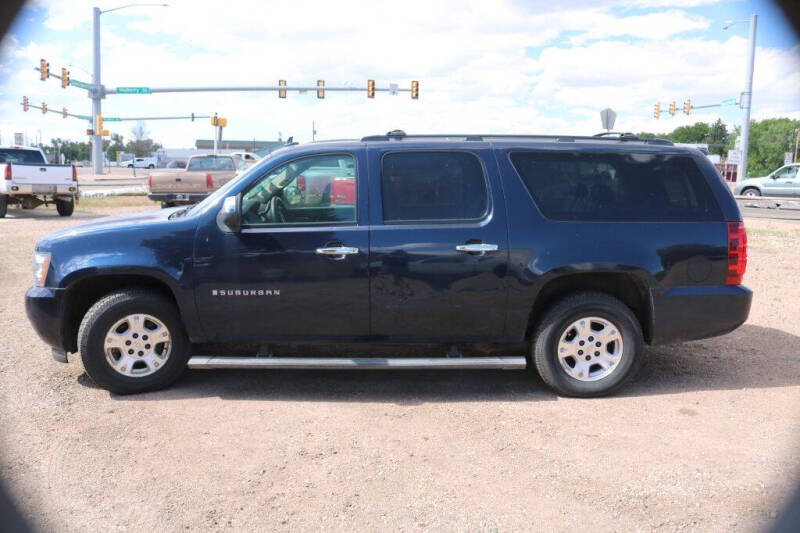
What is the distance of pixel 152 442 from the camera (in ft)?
13.7

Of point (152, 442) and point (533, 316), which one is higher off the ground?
point (533, 316)

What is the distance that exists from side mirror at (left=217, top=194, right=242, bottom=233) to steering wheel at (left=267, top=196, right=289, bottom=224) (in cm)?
25

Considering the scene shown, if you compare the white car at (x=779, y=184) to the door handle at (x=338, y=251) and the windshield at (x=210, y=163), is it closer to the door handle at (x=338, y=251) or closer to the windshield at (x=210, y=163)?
the windshield at (x=210, y=163)

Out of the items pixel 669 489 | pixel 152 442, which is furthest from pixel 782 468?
pixel 152 442

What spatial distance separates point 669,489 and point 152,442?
3085mm

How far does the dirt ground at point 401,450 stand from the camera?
340cm

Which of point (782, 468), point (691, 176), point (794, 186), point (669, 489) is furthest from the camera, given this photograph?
point (794, 186)

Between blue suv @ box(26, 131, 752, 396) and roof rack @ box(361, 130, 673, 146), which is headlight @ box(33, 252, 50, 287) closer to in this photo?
blue suv @ box(26, 131, 752, 396)

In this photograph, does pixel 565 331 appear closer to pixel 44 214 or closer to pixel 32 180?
pixel 32 180

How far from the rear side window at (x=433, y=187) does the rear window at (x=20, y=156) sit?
1653 centimetres

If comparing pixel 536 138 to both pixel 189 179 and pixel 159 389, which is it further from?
pixel 189 179

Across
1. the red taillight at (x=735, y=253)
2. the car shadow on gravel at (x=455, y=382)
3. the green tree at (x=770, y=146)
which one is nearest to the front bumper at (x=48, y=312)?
the car shadow on gravel at (x=455, y=382)

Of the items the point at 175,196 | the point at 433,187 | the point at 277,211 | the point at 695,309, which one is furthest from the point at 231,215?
the point at 175,196

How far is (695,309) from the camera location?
5086 mm
